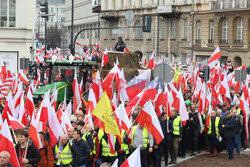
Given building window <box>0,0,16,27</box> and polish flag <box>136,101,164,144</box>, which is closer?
polish flag <box>136,101,164,144</box>

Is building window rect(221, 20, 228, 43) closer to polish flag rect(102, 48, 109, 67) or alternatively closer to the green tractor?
polish flag rect(102, 48, 109, 67)

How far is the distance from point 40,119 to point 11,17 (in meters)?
27.7

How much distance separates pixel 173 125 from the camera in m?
15.2

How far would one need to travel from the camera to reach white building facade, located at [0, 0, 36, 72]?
37812mm

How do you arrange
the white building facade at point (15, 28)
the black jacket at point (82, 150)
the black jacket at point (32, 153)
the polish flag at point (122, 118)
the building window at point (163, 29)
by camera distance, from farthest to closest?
the building window at point (163, 29) → the white building facade at point (15, 28) → the polish flag at point (122, 118) → the black jacket at point (82, 150) → the black jacket at point (32, 153)

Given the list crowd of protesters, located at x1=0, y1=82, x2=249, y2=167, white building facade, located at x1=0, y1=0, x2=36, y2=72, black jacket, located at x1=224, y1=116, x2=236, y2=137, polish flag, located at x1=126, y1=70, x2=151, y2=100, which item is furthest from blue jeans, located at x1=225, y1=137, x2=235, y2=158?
white building facade, located at x1=0, y1=0, x2=36, y2=72

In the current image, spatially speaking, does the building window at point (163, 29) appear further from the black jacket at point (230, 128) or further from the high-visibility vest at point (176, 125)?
the high-visibility vest at point (176, 125)

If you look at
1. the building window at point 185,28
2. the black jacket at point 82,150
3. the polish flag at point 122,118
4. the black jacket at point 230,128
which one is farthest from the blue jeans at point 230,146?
the building window at point 185,28

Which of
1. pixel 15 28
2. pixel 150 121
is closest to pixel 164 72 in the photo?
pixel 150 121

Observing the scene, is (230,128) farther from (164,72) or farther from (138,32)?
(138,32)

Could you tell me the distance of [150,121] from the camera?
12305 millimetres

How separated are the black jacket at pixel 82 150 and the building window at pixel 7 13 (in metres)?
28.5

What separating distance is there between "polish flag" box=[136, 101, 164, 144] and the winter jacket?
228 cm

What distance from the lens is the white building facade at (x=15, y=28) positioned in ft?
124
